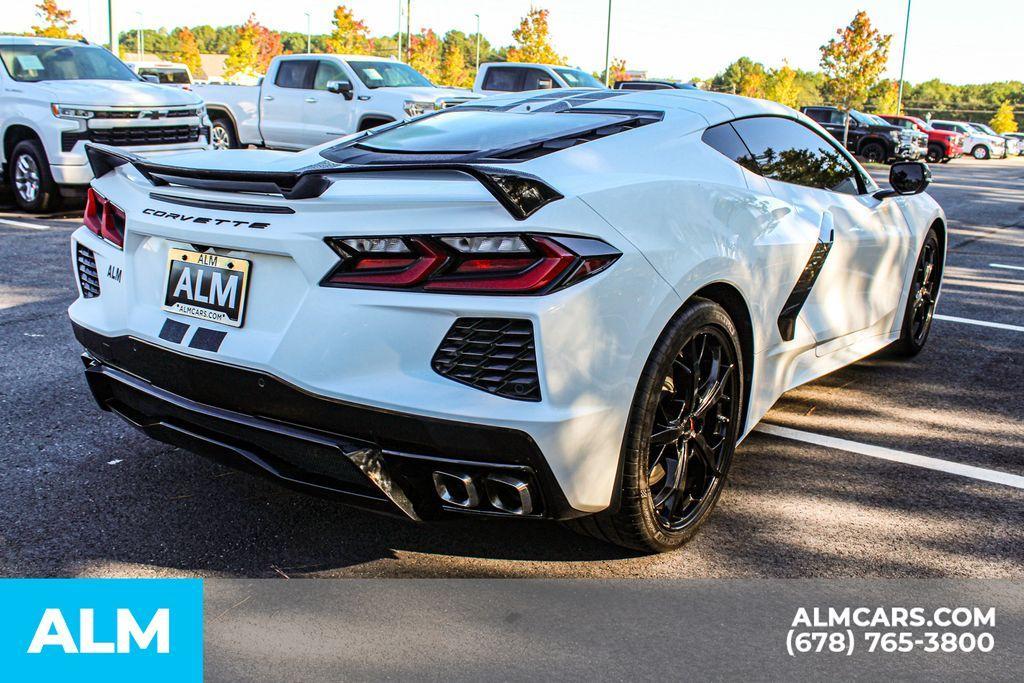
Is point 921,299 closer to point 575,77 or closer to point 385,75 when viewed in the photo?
point 385,75

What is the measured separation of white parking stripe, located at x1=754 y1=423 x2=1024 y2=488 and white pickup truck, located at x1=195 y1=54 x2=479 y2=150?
1142 cm

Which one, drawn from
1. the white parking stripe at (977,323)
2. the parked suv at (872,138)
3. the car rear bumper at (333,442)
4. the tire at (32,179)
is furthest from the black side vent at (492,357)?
the parked suv at (872,138)

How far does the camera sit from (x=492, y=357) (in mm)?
2531

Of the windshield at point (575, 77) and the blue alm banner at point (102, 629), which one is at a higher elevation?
the windshield at point (575, 77)

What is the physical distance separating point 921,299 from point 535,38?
4223cm

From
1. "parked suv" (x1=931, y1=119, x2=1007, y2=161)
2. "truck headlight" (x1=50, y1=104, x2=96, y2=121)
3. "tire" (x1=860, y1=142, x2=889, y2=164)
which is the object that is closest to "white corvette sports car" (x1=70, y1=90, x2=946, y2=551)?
"truck headlight" (x1=50, y1=104, x2=96, y2=121)

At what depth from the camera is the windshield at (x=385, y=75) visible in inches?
627

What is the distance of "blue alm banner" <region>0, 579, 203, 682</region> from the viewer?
2529 millimetres

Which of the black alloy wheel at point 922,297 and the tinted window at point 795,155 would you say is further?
the black alloy wheel at point 922,297

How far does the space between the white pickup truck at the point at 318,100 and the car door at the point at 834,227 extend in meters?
10.9

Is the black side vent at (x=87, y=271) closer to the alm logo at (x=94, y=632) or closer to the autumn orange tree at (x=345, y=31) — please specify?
the alm logo at (x=94, y=632)

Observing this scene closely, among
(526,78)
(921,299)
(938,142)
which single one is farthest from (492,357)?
(938,142)

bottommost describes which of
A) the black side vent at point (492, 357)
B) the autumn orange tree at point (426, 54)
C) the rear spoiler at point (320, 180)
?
the black side vent at point (492, 357)

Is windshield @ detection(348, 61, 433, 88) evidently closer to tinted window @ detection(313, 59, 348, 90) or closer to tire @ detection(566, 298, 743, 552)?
tinted window @ detection(313, 59, 348, 90)
